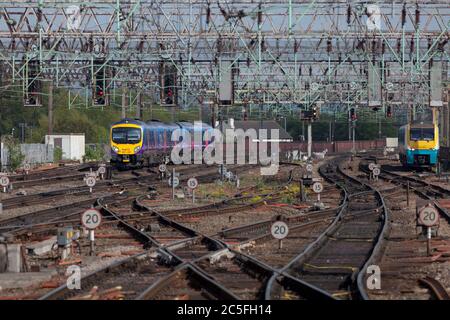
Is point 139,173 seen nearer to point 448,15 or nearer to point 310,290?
point 448,15

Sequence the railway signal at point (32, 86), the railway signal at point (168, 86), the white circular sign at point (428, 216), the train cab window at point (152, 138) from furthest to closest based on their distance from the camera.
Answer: the train cab window at point (152, 138)
the railway signal at point (168, 86)
the railway signal at point (32, 86)
the white circular sign at point (428, 216)

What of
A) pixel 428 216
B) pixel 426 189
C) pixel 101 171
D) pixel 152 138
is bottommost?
pixel 426 189

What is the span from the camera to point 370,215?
26.6 metres

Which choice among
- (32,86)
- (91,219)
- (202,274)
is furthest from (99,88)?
(202,274)

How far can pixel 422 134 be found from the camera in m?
53.3

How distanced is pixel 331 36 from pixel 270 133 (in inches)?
2030

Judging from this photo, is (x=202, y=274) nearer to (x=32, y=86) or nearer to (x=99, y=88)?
(x=32, y=86)

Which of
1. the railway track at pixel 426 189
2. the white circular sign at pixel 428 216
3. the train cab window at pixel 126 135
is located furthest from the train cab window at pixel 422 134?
the white circular sign at pixel 428 216

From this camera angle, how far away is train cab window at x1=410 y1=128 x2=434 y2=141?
52969mm

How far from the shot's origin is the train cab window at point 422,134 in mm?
52969

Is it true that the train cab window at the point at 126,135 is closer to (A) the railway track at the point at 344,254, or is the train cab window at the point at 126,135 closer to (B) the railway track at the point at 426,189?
(B) the railway track at the point at 426,189

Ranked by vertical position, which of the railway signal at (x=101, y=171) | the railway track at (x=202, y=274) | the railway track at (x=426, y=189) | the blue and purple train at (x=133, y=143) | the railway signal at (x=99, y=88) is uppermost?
the railway signal at (x=99, y=88)

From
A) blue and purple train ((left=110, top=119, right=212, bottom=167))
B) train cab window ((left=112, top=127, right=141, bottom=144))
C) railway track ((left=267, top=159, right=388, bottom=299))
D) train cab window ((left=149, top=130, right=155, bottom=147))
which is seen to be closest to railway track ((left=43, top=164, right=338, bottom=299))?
railway track ((left=267, top=159, right=388, bottom=299))
